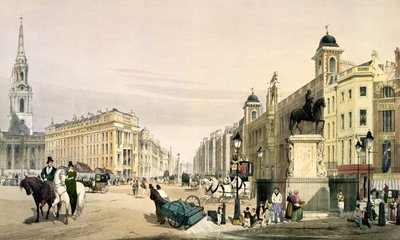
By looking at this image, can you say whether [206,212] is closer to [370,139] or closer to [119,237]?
[119,237]

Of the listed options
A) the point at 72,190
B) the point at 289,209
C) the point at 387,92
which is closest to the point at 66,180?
the point at 72,190

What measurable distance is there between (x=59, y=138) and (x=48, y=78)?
119 cm

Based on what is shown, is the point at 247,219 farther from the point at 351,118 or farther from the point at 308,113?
the point at 351,118

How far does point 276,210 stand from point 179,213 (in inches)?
73.8

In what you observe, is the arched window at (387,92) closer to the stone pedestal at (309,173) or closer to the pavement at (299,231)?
the stone pedestal at (309,173)

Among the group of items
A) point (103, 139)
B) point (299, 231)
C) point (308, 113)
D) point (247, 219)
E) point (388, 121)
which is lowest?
point (299, 231)

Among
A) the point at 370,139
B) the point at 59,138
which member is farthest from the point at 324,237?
the point at 59,138

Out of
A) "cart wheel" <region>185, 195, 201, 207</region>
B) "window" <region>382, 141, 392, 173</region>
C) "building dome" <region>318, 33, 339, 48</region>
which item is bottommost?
"cart wheel" <region>185, 195, 201, 207</region>

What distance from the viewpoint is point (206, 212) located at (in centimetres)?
1390

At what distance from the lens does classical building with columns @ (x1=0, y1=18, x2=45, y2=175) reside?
45.7 ft

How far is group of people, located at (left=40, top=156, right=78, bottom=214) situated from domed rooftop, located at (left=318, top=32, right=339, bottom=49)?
5458 mm

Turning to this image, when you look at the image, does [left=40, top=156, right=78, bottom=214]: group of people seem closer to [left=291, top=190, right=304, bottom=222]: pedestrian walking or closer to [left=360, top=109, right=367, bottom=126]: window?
[left=291, top=190, right=304, bottom=222]: pedestrian walking

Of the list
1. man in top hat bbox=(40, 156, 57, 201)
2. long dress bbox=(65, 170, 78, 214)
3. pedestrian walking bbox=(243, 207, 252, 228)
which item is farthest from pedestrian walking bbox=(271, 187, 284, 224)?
man in top hat bbox=(40, 156, 57, 201)

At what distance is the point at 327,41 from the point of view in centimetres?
1455
